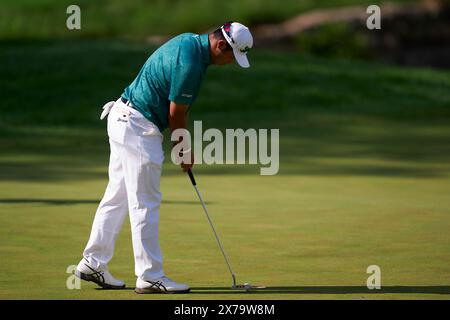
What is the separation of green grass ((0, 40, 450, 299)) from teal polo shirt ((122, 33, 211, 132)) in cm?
125

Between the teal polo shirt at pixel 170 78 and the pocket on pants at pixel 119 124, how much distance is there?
0.30 ft

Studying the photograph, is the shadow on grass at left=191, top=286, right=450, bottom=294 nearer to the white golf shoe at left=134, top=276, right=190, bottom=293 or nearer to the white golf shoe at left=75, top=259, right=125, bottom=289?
the white golf shoe at left=134, top=276, right=190, bottom=293

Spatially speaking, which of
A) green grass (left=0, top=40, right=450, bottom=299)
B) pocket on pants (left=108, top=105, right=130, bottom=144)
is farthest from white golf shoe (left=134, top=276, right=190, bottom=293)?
pocket on pants (left=108, top=105, right=130, bottom=144)

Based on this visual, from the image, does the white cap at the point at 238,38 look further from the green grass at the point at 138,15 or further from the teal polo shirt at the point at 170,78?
the green grass at the point at 138,15

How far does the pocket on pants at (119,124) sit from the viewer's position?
8.77 m

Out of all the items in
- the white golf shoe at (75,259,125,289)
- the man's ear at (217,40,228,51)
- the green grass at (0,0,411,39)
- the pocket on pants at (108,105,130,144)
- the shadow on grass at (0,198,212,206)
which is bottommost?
the white golf shoe at (75,259,125,289)

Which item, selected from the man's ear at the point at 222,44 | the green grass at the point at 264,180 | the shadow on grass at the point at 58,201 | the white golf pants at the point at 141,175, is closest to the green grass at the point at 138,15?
the green grass at the point at 264,180

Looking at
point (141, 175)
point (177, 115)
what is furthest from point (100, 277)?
point (177, 115)

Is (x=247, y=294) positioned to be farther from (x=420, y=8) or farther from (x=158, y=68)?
(x=420, y=8)

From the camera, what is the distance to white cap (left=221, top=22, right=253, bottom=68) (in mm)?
8680
